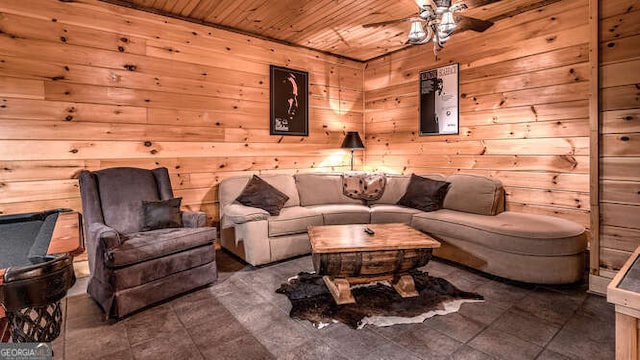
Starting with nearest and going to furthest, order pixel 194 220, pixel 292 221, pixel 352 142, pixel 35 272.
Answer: pixel 35 272, pixel 194 220, pixel 292 221, pixel 352 142

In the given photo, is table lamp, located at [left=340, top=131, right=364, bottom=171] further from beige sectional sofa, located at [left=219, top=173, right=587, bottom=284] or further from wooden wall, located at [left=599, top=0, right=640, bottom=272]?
wooden wall, located at [left=599, top=0, right=640, bottom=272]

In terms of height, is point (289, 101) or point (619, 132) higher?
point (289, 101)

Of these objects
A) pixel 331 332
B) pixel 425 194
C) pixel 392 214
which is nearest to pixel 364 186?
pixel 392 214

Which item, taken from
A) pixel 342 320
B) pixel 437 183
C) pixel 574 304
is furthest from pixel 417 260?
pixel 437 183

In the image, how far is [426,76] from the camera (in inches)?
173

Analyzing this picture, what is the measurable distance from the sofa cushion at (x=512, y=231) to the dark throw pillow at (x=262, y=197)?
149 centimetres

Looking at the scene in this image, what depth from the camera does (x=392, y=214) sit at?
374cm

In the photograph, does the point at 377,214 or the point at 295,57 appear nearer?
the point at 377,214

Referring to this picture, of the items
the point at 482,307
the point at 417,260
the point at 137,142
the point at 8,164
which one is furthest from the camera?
the point at 137,142

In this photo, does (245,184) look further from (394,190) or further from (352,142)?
(394,190)

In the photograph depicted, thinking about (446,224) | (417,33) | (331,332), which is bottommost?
(331,332)

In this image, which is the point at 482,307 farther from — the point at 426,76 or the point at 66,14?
the point at 66,14

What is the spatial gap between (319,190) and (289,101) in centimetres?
125

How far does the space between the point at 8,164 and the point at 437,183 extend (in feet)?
13.3
